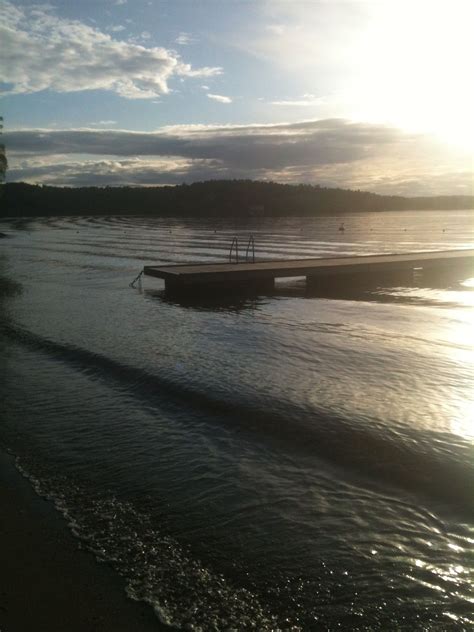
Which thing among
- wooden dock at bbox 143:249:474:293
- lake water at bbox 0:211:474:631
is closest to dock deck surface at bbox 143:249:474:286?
wooden dock at bbox 143:249:474:293

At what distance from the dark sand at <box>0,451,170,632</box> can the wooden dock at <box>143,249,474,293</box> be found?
14.7 metres

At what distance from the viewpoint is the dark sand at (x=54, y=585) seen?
147 inches

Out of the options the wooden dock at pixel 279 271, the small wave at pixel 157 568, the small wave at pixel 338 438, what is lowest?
the small wave at pixel 157 568

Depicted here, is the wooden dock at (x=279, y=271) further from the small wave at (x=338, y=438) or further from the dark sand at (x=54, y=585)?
Answer: the dark sand at (x=54, y=585)

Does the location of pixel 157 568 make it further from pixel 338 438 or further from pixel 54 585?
pixel 338 438

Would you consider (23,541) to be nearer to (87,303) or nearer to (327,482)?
(327,482)

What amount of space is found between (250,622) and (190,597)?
1.57 ft

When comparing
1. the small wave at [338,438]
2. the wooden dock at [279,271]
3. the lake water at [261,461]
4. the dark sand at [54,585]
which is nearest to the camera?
the dark sand at [54,585]

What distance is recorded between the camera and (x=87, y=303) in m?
17.8

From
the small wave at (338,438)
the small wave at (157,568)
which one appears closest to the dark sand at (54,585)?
the small wave at (157,568)

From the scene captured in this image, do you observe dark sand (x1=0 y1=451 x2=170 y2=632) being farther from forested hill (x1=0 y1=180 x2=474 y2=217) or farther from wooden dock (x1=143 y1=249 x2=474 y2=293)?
forested hill (x1=0 y1=180 x2=474 y2=217)

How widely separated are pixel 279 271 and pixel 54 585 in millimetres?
17796

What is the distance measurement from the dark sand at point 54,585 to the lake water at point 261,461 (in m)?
0.15

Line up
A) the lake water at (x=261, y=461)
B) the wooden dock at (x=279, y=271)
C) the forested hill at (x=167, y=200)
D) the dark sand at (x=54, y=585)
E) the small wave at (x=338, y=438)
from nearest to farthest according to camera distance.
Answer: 1. the dark sand at (x=54, y=585)
2. the lake water at (x=261, y=461)
3. the small wave at (x=338, y=438)
4. the wooden dock at (x=279, y=271)
5. the forested hill at (x=167, y=200)
